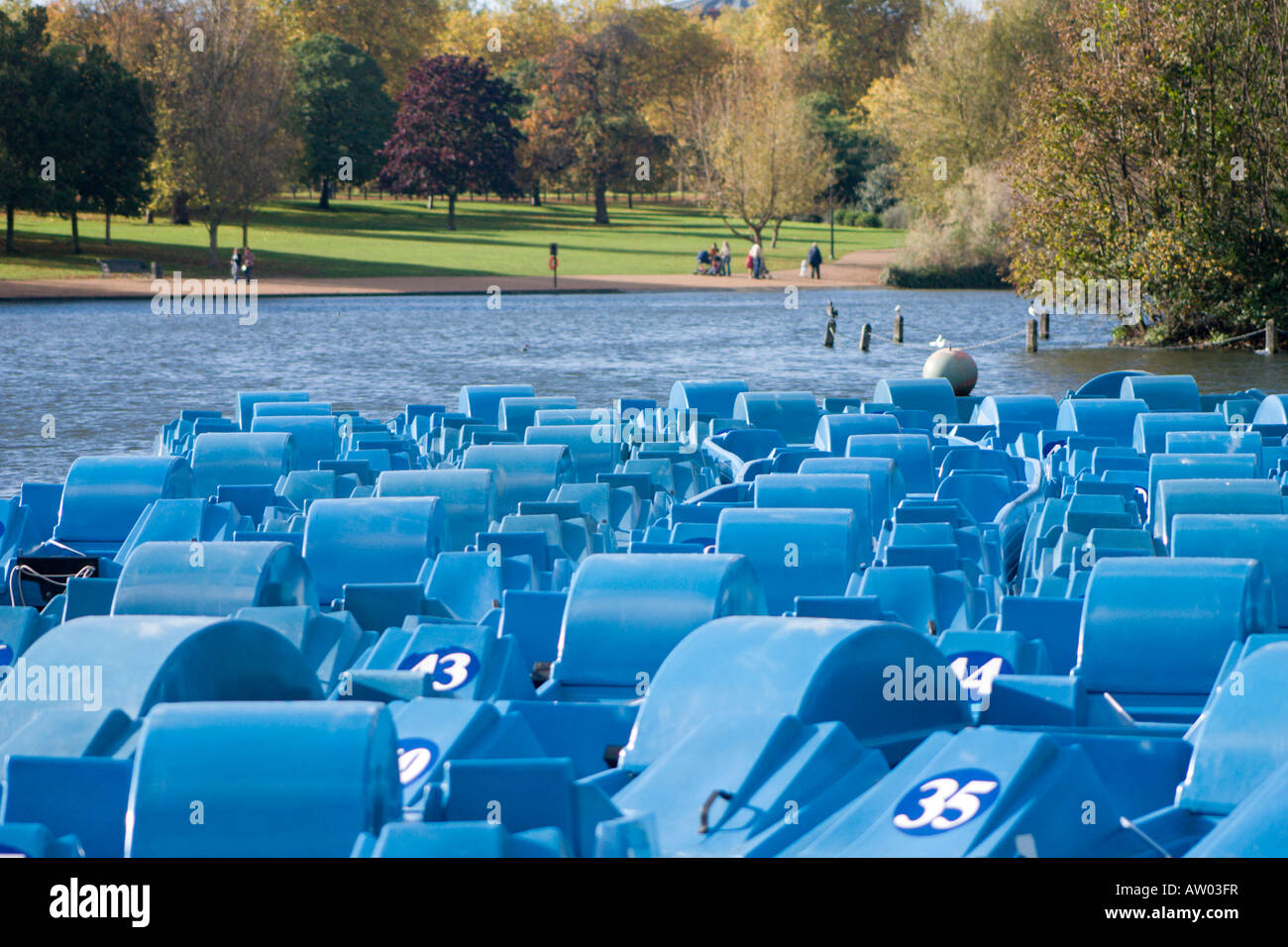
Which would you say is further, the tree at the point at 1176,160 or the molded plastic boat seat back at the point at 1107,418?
the tree at the point at 1176,160

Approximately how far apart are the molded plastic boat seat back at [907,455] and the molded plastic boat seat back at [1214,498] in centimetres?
282

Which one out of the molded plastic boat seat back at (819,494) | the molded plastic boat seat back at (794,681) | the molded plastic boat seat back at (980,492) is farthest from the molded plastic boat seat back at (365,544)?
the molded plastic boat seat back at (980,492)

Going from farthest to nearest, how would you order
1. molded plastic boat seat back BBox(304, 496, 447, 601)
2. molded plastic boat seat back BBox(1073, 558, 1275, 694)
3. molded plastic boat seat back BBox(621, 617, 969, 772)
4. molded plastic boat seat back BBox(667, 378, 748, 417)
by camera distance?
1. molded plastic boat seat back BBox(667, 378, 748, 417)
2. molded plastic boat seat back BBox(304, 496, 447, 601)
3. molded plastic boat seat back BBox(1073, 558, 1275, 694)
4. molded plastic boat seat back BBox(621, 617, 969, 772)

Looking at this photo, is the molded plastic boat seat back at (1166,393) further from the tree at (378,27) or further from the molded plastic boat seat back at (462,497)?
the tree at (378,27)

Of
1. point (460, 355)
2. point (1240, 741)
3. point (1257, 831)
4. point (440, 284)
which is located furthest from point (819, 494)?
point (440, 284)

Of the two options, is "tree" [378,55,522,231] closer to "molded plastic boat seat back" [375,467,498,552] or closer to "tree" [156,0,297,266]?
"tree" [156,0,297,266]

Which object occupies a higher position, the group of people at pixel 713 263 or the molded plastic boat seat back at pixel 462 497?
the group of people at pixel 713 263

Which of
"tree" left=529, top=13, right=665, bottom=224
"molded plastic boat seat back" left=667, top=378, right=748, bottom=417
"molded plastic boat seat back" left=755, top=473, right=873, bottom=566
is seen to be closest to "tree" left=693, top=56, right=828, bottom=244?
"tree" left=529, top=13, right=665, bottom=224

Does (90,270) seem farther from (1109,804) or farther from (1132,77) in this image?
(1109,804)

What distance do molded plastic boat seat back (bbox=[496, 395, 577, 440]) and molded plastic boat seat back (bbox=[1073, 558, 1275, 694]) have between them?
9519 millimetres

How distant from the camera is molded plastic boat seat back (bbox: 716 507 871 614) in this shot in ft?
28.9

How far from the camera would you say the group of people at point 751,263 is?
5719cm

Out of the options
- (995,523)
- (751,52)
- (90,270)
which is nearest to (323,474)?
(995,523)

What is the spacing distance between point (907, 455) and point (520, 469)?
10.0 ft
